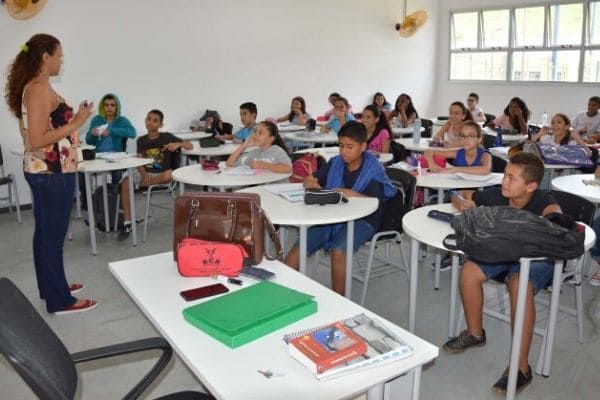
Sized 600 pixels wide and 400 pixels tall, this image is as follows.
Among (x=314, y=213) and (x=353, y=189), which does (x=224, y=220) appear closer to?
(x=314, y=213)

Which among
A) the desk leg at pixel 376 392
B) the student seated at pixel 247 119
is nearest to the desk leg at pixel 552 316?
the desk leg at pixel 376 392

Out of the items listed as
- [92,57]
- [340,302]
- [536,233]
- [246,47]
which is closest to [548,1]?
[246,47]

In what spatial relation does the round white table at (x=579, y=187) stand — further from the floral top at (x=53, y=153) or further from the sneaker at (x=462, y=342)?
the floral top at (x=53, y=153)

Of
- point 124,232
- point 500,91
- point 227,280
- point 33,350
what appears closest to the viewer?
point 33,350

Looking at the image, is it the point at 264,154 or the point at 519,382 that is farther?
the point at 264,154

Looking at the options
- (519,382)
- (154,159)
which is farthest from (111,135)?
(519,382)

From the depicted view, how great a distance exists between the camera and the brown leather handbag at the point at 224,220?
2.04 metres

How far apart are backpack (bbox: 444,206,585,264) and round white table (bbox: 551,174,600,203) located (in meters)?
1.31

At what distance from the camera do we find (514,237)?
2.04m

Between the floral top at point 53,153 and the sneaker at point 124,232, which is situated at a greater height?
the floral top at point 53,153

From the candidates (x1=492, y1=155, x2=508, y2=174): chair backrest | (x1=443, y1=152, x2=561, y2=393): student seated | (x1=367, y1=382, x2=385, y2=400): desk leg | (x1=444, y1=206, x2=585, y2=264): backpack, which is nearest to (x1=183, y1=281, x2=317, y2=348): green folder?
(x1=367, y1=382, x2=385, y2=400): desk leg

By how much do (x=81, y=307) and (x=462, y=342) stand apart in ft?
7.75

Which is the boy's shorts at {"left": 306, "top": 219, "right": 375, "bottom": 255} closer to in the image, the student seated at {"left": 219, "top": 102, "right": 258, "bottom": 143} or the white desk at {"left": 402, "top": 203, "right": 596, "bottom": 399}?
the white desk at {"left": 402, "top": 203, "right": 596, "bottom": 399}

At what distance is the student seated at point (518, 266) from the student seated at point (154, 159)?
3282 millimetres
